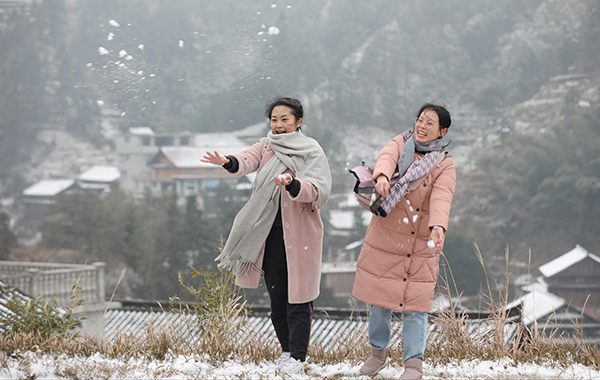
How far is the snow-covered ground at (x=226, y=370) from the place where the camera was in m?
2.15

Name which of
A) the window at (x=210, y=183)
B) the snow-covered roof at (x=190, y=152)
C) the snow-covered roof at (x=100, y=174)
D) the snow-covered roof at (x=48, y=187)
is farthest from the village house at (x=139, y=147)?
the window at (x=210, y=183)

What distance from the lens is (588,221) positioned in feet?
109

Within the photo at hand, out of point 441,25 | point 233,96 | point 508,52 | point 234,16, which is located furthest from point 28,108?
point 508,52

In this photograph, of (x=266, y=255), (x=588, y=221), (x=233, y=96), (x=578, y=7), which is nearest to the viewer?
(x=266, y=255)

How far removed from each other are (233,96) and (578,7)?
2846 centimetres

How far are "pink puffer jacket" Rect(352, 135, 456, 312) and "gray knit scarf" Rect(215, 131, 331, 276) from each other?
0.29m

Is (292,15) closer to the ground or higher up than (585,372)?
higher up

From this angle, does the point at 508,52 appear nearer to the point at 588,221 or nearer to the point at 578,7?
the point at 578,7

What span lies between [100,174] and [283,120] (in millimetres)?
40702

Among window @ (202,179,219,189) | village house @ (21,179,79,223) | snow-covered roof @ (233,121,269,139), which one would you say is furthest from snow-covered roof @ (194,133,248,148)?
village house @ (21,179,79,223)

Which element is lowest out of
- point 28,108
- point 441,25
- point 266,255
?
point 266,255

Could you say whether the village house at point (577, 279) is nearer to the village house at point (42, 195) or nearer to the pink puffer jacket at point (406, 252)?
the pink puffer jacket at point (406, 252)

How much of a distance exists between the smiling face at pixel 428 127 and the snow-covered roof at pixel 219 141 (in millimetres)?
39023

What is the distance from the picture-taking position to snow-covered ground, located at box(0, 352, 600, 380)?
2.15m
